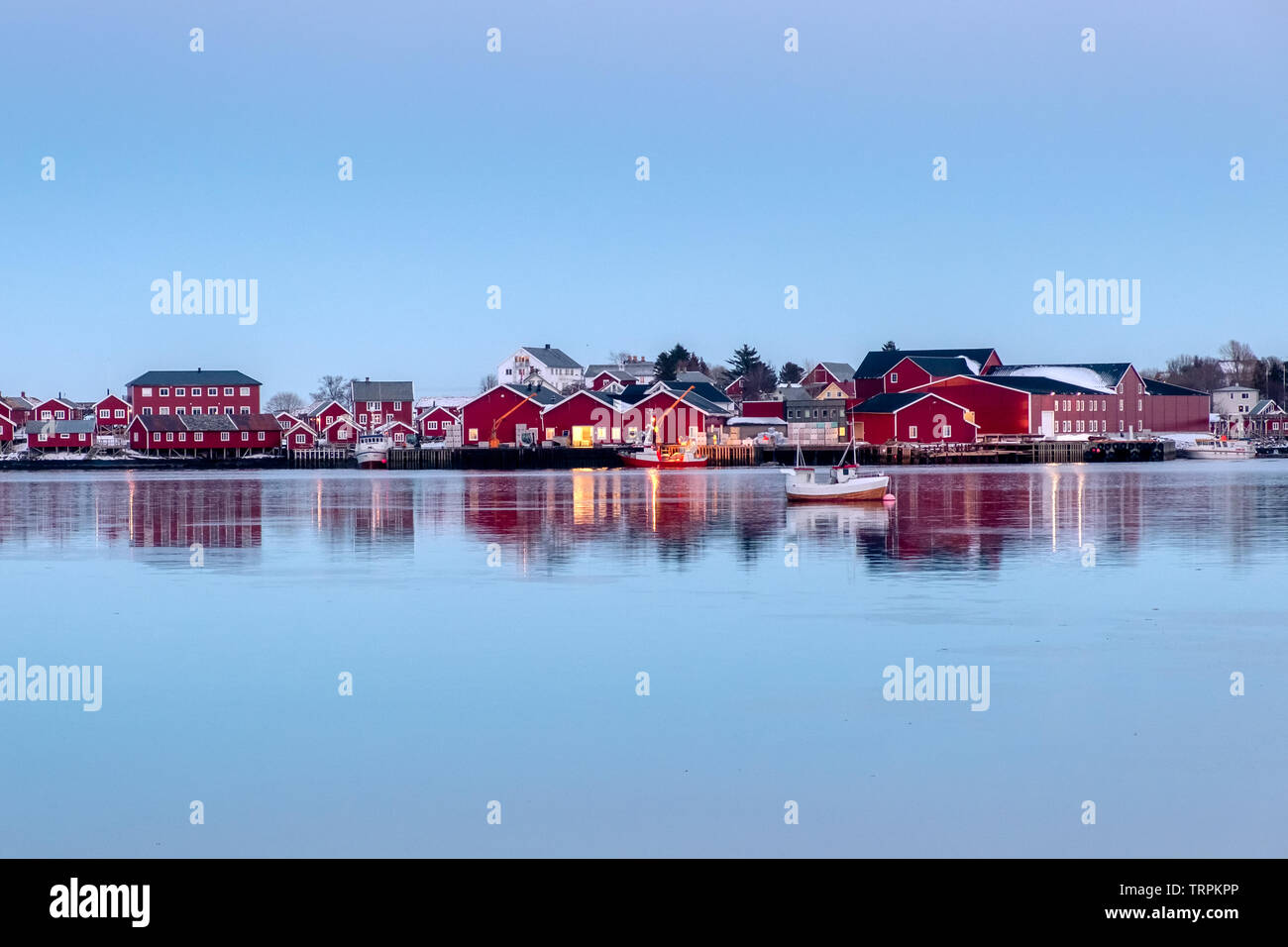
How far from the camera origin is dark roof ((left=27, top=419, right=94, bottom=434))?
430ft

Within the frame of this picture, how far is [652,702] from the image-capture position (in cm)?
1388

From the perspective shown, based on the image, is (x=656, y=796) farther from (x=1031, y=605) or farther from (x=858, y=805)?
(x=1031, y=605)

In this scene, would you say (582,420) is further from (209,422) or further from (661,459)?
(209,422)

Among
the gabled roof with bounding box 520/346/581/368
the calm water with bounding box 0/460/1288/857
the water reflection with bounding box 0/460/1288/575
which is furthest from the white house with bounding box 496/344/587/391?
the calm water with bounding box 0/460/1288/857

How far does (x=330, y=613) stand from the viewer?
20.5 meters

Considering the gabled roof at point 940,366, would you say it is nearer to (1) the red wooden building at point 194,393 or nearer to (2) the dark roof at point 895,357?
(2) the dark roof at point 895,357

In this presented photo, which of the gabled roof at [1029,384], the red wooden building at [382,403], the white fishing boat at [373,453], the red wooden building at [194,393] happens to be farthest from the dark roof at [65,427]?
the gabled roof at [1029,384]

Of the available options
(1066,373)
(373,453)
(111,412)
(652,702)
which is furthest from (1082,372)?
(652,702)

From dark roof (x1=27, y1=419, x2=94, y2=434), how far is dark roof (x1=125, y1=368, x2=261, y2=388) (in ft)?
18.0

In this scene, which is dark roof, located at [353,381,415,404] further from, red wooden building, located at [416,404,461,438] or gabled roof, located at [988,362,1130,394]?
gabled roof, located at [988,362,1130,394]

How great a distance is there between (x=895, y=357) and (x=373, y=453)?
43.8 meters

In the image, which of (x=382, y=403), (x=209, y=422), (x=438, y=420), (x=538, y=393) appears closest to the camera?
(x=538, y=393)

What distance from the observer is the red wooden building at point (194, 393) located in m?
129

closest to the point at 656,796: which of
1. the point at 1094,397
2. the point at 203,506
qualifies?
the point at 203,506
